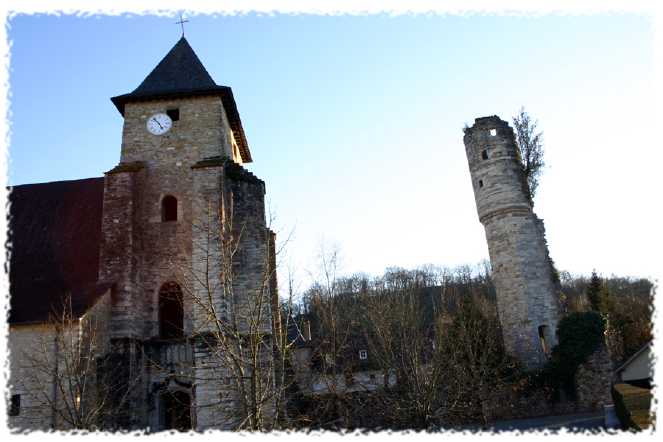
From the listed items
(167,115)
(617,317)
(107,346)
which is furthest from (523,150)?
(107,346)

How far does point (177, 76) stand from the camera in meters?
18.7

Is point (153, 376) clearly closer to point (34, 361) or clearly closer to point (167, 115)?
point (34, 361)

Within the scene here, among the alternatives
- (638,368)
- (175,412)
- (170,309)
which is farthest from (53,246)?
(638,368)

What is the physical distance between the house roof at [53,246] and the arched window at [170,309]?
72.2 inches

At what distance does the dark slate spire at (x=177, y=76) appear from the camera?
17.9m

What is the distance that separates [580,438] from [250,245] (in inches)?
492

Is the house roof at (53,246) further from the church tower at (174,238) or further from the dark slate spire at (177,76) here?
the dark slate spire at (177,76)

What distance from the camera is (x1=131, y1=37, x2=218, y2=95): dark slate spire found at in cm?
1792

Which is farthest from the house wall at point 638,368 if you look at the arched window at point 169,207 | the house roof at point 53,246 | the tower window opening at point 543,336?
the house roof at point 53,246

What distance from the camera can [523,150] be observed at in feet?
84.4

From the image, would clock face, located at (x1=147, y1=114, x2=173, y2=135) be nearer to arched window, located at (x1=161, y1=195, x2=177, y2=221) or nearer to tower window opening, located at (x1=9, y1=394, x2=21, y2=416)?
arched window, located at (x1=161, y1=195, x2=177, y2=221)

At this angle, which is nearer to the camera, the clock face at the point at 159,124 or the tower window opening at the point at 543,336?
the clock face at the point at 159,124

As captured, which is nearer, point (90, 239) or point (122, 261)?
point (122, 261)

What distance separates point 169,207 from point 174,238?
1213mm
